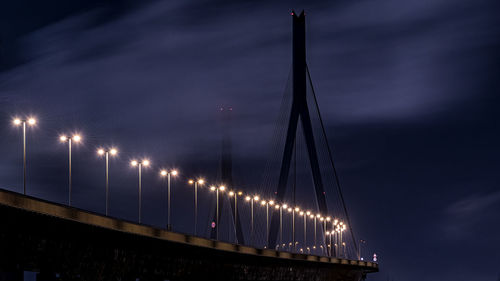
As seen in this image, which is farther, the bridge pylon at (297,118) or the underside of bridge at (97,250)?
the bridge pylon at (297,118)

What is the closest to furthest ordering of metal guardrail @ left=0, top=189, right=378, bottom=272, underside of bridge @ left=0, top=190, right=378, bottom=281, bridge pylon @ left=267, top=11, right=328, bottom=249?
metal guardrail @ left=0, top=189, right=378, bottom=272
underside of bridge @ left=0, top=190, right=378, bottom=281
bridge pylon @ left=267, top=11, right=328, bottom=249

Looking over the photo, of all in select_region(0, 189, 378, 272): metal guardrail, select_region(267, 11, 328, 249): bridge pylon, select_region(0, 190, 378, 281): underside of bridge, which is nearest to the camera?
select_region(0, 189, 378, 272): metal guardrail

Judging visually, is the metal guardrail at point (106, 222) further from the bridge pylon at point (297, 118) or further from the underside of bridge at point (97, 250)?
the bridge pylon at point (297, 118)

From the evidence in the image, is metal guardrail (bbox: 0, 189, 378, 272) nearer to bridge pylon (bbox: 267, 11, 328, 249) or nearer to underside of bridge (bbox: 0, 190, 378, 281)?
underside of bridge (bbox: 0, 190, 378, 281)

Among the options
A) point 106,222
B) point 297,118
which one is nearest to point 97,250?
point 106,222

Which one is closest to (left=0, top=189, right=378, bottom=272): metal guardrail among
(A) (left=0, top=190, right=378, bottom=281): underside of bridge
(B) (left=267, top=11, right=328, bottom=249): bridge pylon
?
(A) (left=0, top=190, right=378, bottom=281): underside of bridge

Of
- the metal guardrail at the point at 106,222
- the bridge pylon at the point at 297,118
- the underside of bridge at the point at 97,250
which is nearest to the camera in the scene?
the metal guardrail at the point at 106,222

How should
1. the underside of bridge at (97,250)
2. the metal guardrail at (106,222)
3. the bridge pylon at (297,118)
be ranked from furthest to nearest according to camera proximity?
the bridge pylon at (297,118), the underside of bridge at (97,250), the metal guardrail at (106,222)

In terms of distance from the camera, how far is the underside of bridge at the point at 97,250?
1347 inches

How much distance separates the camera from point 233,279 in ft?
221

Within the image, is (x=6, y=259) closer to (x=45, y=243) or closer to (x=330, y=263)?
(x=45, y=243)

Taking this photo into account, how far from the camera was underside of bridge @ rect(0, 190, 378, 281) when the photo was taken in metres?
34.2

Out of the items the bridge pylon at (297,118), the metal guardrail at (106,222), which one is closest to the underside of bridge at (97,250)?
the metal guardrail at (106,222)

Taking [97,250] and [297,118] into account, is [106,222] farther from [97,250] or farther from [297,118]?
[297,118]
